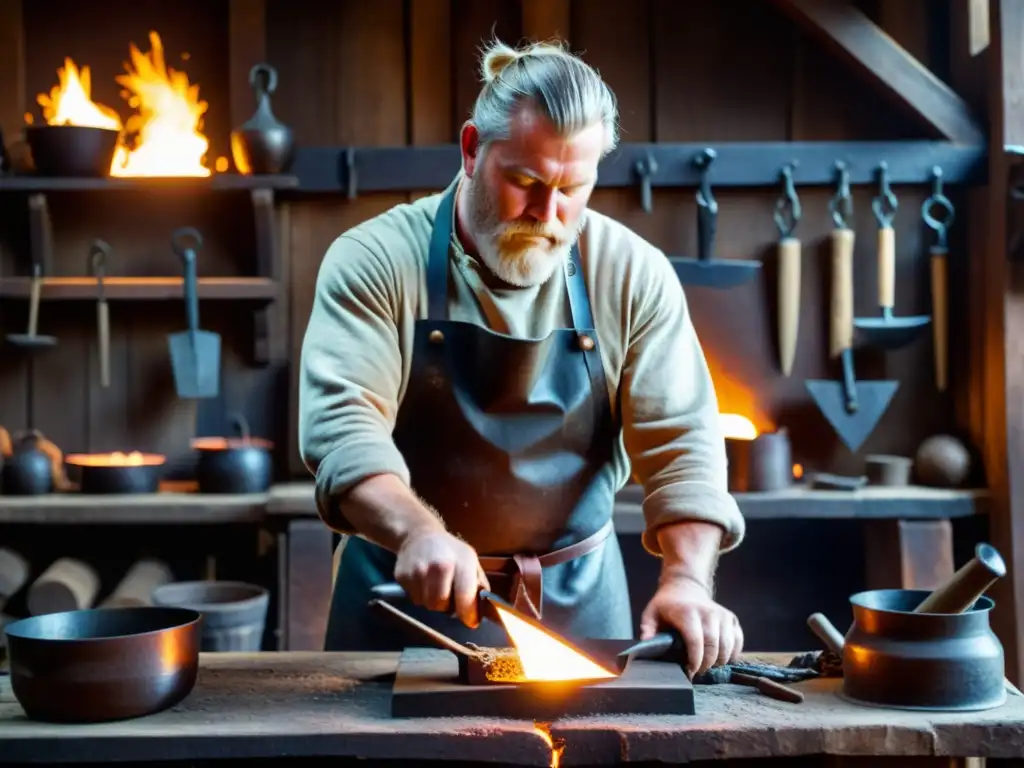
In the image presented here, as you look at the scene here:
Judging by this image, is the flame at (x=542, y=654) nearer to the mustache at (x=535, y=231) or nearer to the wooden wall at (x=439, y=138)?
the mustache at (x=535, y=231)

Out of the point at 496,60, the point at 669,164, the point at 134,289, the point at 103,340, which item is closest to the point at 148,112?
the point at 134,289

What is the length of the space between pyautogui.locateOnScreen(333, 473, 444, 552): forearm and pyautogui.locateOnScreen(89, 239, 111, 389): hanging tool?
224cm

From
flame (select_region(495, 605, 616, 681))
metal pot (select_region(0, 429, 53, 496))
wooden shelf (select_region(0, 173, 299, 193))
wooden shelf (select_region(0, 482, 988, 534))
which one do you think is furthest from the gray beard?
metal pot (select_region(0, 429, 53, 496))

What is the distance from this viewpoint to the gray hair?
2.13 m

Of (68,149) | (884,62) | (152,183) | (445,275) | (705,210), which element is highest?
(884,62)

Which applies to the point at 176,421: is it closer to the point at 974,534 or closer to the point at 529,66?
the point at 529,66

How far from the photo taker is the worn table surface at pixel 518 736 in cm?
161

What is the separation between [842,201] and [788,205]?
19 centimetres

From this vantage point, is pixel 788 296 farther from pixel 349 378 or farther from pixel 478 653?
pixel 478 653

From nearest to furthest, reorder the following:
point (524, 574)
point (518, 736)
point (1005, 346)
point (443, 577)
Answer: point (518, 736), point (443, 577), point (524, 574), point (1005, 346)

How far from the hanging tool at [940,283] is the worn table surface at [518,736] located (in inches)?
98.1

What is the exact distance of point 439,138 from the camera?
4172mm

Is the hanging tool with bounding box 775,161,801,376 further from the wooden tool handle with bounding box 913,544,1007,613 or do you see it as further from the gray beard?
the wooden tool handle with bounding box 913,544,1007,613

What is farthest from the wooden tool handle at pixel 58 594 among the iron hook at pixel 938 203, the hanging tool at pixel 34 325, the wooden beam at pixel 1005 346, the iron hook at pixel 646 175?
the iron hook at pixel 938 203
